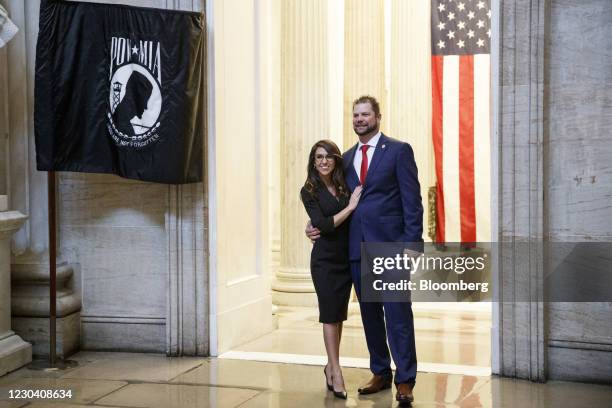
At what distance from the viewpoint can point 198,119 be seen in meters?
6.71

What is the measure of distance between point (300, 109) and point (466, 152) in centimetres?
193

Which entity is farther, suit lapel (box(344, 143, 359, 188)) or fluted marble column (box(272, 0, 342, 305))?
fluted marble column (box(272, 0, 342, 305))

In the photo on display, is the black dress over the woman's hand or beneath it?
beneath

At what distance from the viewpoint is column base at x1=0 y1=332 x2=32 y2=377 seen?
20.8ft

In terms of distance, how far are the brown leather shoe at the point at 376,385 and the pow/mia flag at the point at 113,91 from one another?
204 cm

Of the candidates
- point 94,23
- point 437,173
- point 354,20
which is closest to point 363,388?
point 94,23

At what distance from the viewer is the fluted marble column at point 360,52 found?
1075 centimetres

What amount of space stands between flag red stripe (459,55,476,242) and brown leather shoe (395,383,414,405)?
15.5 ft

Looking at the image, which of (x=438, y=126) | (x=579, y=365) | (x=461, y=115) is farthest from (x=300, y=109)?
(x=579, y=365)

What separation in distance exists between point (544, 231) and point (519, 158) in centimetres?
52

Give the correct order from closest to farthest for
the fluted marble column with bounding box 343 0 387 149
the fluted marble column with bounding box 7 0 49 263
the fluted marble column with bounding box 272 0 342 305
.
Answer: the fluted marble column with bounding box 7 0 49 263 → the fluted marble column with bounding box 272 0 342 305 → the fluted marble column with bounding box 343 0 387 149

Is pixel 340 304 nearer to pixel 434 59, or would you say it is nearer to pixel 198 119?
pixel 198 119

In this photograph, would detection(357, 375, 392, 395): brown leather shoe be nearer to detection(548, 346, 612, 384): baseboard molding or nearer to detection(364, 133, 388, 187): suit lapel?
detection(548, 346, 612, 384): baseboard molding

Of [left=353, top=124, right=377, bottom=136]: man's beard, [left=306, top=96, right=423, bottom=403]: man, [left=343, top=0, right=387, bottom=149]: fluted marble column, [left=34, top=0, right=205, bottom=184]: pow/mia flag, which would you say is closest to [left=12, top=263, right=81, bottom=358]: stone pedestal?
[left=34, top=0, right=205, bottom=184]: pow/mia flag
